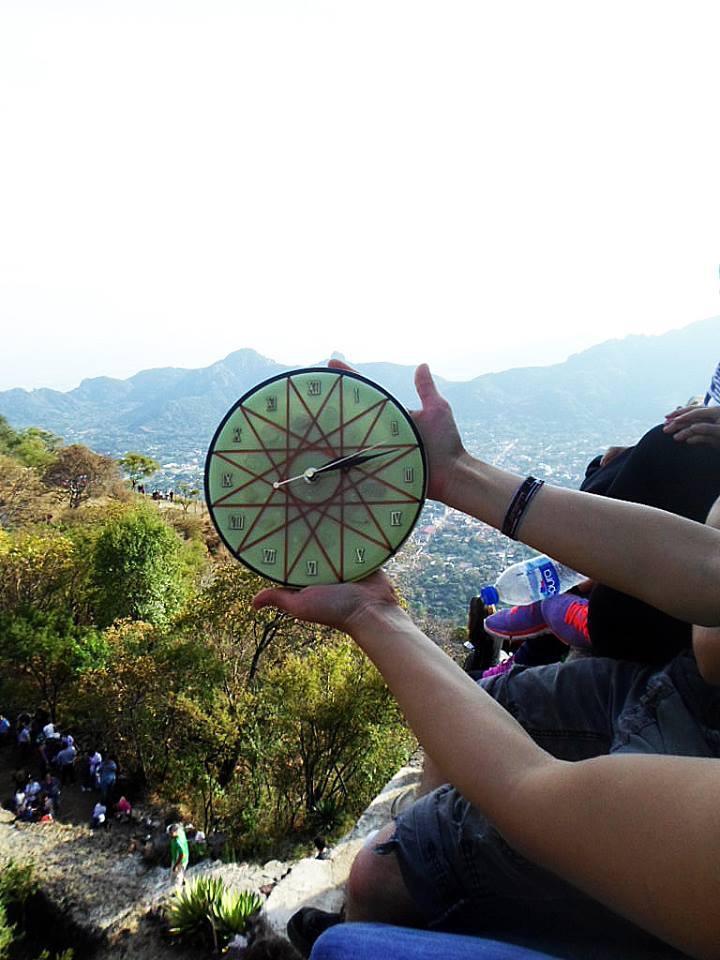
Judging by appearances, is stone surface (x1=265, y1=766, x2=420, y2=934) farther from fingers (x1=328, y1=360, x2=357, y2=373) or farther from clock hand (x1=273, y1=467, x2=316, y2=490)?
fingers (x1=328, y1=360, x2=357, y2=373)

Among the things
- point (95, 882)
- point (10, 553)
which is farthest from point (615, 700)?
point (10, 553)

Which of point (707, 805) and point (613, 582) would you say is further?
point (613, 582)

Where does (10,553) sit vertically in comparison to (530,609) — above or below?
below

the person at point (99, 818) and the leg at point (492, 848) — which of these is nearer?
the leg at point (492, 848)

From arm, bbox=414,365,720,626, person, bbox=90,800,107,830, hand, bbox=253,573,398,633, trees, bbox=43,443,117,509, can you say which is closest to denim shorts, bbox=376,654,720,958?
arm, bbox=414,365,720,626

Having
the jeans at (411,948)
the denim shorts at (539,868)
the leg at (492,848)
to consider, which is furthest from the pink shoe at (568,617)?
the jeans at (411,948)

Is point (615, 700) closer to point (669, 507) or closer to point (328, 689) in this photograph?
point (669, 507)

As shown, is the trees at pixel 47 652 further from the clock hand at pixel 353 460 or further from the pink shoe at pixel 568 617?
the clock hand at pixel 353 460

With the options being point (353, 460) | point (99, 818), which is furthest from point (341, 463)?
point (99, 818)
